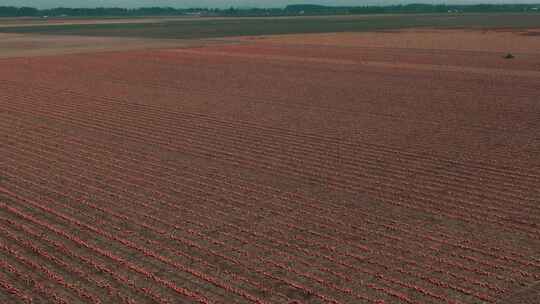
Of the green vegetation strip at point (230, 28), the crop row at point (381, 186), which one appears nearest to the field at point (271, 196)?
the crop row at point (381, 186)

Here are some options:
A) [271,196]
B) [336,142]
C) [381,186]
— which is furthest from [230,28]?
[271,196]

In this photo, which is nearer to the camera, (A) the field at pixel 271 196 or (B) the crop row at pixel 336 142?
(A) the field at pixel 271 196

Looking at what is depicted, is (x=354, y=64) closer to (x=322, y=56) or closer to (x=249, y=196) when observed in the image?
(x=322, y=56)

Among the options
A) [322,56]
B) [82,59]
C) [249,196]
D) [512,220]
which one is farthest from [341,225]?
[82,59]

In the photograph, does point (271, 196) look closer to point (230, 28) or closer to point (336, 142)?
point (336, 142)

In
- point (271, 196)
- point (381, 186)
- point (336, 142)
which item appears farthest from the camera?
point (336, 142)

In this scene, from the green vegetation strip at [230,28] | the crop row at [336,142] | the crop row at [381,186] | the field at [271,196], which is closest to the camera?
the field at [271,196]

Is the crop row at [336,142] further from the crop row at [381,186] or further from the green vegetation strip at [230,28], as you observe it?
the green vegetation strip at [230,28]

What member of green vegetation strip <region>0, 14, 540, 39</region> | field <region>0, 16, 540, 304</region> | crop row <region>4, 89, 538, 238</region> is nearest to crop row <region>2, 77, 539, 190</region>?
field <region>0, 16, 540, 304</region>
